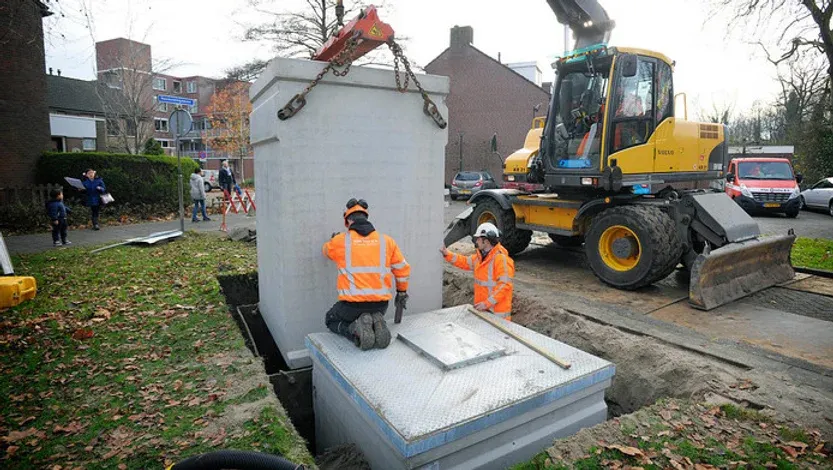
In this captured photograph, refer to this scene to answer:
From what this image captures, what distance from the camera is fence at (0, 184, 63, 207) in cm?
1472

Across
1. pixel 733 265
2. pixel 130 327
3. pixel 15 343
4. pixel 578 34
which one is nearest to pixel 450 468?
pixel 130 327

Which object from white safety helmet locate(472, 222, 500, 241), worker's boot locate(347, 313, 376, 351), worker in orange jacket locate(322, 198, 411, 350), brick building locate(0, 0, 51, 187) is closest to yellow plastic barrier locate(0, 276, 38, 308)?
worker in orange jacket locate(322, 198, 411, 350)

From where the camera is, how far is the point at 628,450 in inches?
125

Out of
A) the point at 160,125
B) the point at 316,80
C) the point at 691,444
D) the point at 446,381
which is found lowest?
the point at 691,444

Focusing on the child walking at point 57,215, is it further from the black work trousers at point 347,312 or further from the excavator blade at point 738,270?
the excavator blade at point 738,270

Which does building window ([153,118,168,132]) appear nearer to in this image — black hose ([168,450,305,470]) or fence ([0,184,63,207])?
fence ([0,184,63,207])

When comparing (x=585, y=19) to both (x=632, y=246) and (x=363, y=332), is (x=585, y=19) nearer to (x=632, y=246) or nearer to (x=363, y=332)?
(x=632, y=246)

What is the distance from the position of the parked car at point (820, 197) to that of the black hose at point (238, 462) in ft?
79.4

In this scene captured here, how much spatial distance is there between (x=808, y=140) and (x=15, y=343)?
109 ft

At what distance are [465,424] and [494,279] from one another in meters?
3.02

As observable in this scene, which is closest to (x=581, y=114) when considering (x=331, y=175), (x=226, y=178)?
(x=331, y=175)

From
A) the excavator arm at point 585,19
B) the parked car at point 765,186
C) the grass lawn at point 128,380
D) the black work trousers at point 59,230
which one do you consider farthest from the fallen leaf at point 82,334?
the parked car at point 765,186

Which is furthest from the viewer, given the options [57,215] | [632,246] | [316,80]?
[57,215]

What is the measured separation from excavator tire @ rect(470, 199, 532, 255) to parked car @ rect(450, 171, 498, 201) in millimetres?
16610
